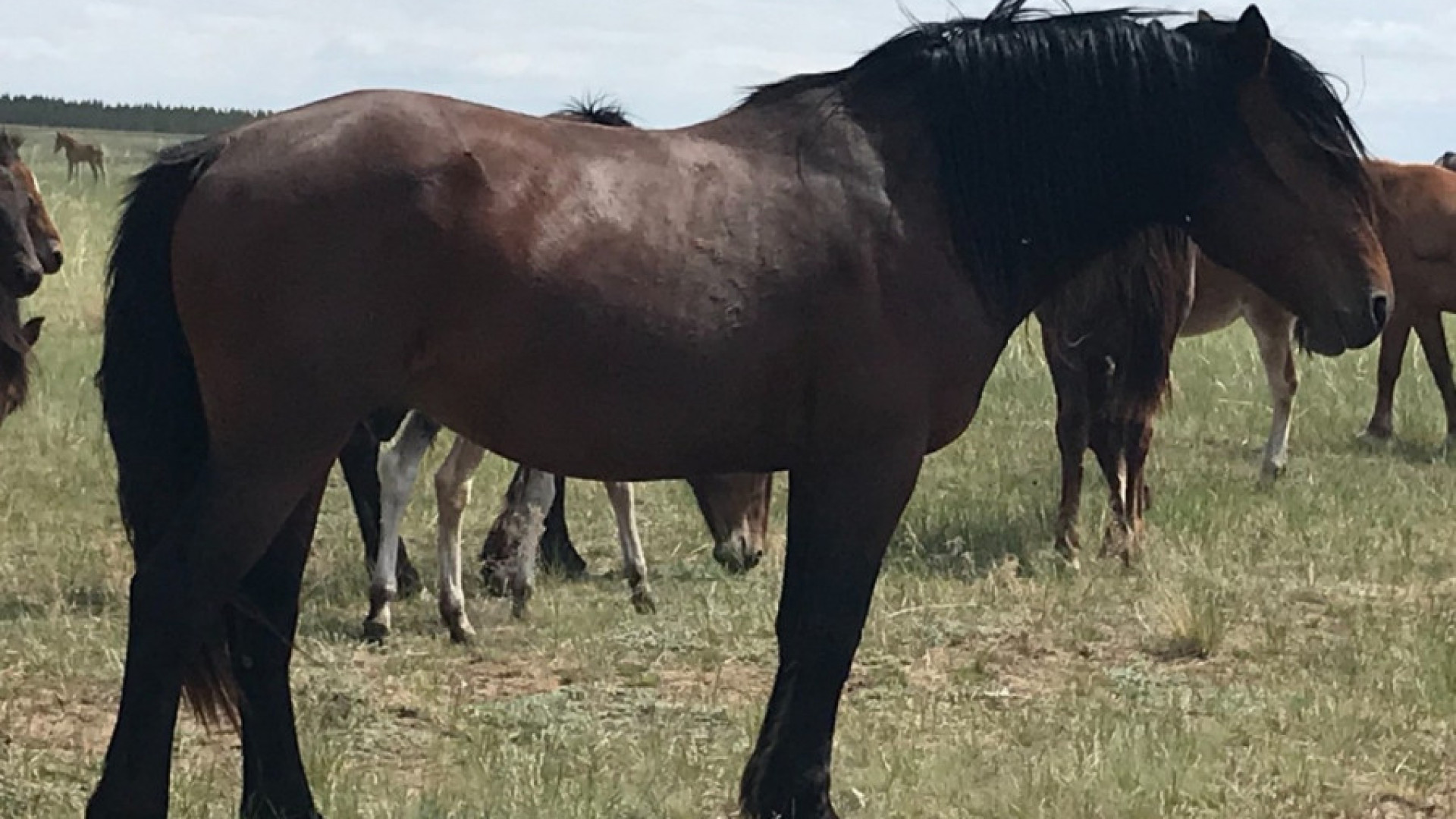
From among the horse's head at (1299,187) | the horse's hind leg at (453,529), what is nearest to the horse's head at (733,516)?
the horse's hind leg at (453,529)

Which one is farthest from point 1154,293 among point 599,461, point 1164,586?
point 599,461

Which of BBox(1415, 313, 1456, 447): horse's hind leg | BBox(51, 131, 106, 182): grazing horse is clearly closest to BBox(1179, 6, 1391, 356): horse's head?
BBox(1415, 313, 1456, 447): horse's hind leg

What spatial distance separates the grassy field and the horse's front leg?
0.34 metres

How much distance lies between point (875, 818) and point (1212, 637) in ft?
8.18

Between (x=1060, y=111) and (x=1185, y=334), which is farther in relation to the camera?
(x=1185, y=334)

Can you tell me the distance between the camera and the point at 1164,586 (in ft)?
24.2

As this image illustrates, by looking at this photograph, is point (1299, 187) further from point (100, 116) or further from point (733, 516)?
point (100, 116)

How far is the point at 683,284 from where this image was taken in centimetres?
394

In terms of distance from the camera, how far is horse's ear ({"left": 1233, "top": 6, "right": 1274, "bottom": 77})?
445 centimetres

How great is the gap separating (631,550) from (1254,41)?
12.7 ft

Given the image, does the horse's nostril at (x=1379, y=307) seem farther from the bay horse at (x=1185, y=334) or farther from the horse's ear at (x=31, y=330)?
the horse's ear at (x=31, y=330)

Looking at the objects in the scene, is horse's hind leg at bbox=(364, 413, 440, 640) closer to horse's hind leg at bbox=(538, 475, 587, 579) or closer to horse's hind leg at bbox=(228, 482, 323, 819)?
horse's hind leg at bbox=(538, 475, 587, 579)

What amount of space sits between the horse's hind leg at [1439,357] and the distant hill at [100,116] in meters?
69.4

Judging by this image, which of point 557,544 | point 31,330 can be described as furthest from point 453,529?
point 31,330
